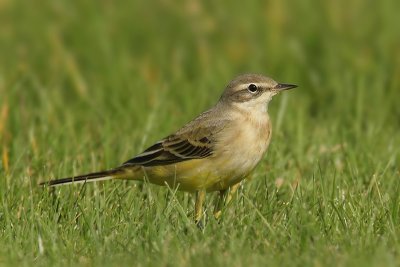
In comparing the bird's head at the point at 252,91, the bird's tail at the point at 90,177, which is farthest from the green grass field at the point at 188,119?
the bird's head at the point at 252,91

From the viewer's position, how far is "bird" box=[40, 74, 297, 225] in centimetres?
761

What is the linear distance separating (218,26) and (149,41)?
97 cm

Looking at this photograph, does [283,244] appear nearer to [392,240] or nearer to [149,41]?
[392,240]

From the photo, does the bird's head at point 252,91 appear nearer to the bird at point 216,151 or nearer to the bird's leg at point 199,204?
the bird at point 216,151

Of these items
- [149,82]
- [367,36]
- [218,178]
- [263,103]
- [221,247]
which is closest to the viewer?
[221,247]

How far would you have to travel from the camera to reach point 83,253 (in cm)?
625

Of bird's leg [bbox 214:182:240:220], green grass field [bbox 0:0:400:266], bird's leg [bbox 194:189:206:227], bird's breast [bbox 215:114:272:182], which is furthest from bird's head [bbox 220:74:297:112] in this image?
bird's leg [bbox 194:189:206:227]

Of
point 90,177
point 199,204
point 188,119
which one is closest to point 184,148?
point 199,204

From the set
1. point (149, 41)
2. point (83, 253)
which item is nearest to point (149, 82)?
point (149, 41)

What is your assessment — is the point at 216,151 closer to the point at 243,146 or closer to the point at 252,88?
the point at 243,146

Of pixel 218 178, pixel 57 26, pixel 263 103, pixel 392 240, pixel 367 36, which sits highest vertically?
pixel 57 26

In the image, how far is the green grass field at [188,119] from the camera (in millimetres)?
6230

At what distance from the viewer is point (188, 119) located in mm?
10406

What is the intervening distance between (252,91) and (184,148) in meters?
0.75
